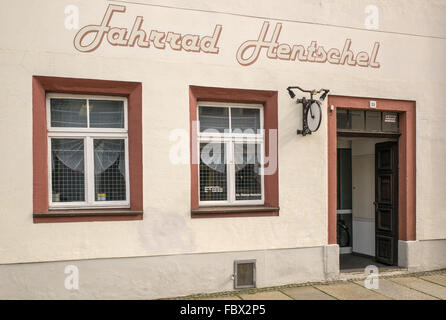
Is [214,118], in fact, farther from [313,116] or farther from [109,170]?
[109,170]

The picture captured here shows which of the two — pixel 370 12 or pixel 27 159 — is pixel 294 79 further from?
pixel 27 159

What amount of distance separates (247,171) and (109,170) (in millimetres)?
2248

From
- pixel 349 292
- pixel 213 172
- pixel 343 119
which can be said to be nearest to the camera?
pixel 349 292

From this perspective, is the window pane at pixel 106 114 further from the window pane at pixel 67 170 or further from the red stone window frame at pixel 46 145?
the window pane at pixel 67 170

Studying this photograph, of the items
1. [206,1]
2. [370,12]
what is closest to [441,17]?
[370,12]

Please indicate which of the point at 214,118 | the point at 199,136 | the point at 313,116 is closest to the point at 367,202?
the point at 313,116

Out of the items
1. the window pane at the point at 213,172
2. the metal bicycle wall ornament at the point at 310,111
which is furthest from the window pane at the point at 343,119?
the window pane at the point at 213,172

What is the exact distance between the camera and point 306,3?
7090 millimetres

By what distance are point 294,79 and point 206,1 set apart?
191 cm

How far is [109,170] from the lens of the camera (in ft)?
21.0

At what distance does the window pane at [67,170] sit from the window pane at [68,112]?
0.83 feet

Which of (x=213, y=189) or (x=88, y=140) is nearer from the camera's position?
(x=88, y=140)

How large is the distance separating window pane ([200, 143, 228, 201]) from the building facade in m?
0.02

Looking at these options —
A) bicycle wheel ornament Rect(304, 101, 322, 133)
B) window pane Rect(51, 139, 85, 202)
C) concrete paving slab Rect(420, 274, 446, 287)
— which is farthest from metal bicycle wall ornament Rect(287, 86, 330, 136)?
window pane Rect(51, 139, 85, 202)
